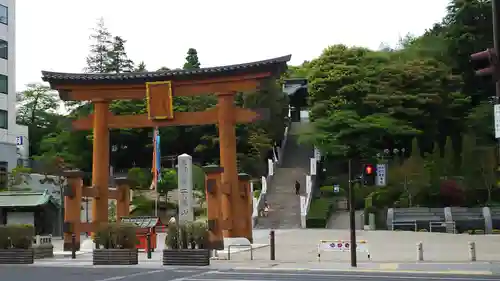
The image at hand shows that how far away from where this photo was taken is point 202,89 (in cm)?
3222

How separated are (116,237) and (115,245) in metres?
0.37

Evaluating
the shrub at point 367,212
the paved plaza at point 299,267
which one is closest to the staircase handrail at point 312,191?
the shrub at point 367,212

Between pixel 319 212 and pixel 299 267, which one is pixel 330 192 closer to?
pixel 319 212

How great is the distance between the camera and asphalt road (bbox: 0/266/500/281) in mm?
17953

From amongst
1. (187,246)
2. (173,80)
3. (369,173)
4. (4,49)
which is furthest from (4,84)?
(369,173)

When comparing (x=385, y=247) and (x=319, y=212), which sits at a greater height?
(x=319, y=212)

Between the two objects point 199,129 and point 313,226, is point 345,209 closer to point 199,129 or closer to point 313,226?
point 313,226

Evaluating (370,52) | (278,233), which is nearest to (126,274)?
(278,233)

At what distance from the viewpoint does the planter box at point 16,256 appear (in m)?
24.0

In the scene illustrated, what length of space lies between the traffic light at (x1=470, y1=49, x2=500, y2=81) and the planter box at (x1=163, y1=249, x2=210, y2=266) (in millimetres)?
14725

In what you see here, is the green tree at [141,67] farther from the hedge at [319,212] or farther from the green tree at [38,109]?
the hedge at [319,212]

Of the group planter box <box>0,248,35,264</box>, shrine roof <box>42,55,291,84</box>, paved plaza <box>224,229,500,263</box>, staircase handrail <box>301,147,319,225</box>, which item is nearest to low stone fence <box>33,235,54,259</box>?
planter box <box>0,248,35,264</box>

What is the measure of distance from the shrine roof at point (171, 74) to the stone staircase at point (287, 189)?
52.5ft

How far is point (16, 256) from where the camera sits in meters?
24.1
